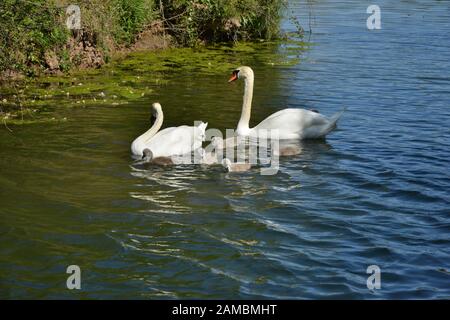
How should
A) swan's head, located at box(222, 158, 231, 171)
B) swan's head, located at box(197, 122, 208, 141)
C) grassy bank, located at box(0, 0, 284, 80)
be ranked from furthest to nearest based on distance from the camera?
grassy bank, located at box(0, 0, 284, 80) → swan's head, located at box(197, 122, 208, 141) → swan's head, located at box(222, 158, 231, 171)

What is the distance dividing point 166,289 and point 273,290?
100 centimetres

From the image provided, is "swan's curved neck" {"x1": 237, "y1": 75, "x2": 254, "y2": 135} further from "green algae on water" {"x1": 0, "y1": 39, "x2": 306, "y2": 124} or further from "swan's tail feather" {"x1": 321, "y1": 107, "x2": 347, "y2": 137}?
"green algae on water" {"x1": 0, "y1": 39, "x2": 306, "y2": 124}

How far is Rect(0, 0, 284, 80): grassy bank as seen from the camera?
46.0ft

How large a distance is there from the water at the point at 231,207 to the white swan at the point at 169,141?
0.31 m

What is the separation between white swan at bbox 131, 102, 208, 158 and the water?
306 mm

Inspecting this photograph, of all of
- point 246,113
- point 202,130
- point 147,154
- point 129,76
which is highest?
point 129,76

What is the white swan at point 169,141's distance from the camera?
12.0m

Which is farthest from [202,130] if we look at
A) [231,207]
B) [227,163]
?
[231,207]

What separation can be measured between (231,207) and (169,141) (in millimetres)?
2316

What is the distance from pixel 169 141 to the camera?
12.1 meters
